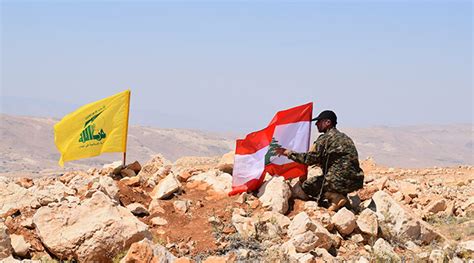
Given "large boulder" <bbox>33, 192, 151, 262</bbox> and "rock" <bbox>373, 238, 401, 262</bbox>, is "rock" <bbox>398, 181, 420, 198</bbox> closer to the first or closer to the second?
"rock" <bbox>373, 238, 401, 262</bbox>

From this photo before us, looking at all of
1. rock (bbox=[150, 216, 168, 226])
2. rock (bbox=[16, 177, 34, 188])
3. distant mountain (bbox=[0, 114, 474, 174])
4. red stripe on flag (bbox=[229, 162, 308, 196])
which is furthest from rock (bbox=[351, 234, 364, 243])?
distant mountain (bbox=[0, 114, 474, 174])

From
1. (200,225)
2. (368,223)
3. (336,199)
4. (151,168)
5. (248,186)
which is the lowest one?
(200,225)

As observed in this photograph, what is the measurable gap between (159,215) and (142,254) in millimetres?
2103

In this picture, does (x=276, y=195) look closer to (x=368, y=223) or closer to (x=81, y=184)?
(x=368, y=223)

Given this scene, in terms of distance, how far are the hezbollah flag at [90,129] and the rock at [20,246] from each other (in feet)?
9.48

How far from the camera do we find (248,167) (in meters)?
9.62

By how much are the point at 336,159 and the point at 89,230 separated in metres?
3.89

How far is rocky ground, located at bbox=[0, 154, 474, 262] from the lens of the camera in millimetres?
7121

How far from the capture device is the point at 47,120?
14012 centimetres

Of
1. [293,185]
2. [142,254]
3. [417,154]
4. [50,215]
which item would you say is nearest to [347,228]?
[293,185]

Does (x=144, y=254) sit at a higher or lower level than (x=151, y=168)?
lower

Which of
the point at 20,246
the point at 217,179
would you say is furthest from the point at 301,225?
the point at 20,246

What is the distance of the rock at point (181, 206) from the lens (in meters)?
8.81

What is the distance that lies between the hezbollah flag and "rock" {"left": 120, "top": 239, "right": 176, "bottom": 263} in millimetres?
3848
